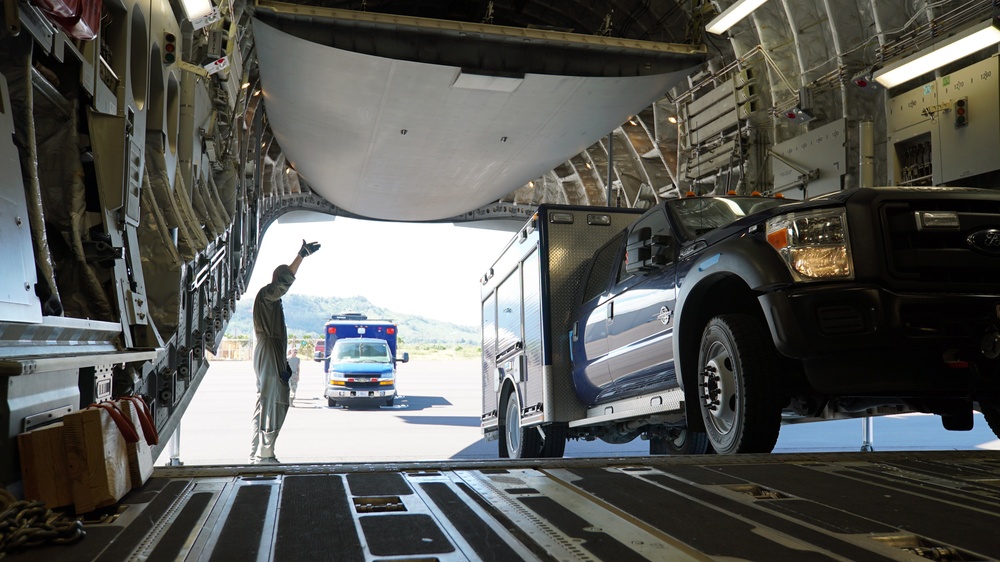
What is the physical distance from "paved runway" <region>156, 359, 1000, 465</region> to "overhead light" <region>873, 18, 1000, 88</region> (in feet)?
16.4

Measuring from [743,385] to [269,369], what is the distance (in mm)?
6383

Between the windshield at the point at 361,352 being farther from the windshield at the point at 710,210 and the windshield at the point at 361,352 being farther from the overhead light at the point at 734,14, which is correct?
the windshield at the point at 710,210

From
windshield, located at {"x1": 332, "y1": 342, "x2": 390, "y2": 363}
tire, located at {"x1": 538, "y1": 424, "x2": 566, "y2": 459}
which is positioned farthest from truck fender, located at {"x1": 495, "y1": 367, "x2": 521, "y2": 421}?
windshield, located at {"x1": 332, "y1": 342, "x2": 390, "y2": 363}

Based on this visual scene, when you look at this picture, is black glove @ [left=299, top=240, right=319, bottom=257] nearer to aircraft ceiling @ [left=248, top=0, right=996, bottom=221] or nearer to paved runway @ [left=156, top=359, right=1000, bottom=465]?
paved runway @ [left=156, top=359, right=1000, bottom=465]

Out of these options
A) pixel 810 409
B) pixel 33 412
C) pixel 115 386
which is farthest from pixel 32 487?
pixel 810 409

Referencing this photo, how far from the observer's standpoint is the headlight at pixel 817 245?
160 inches

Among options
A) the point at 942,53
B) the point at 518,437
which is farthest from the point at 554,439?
the point at 942,53

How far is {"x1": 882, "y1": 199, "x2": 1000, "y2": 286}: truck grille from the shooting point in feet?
13.1

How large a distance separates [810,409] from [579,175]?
27500 mm

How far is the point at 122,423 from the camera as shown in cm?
303

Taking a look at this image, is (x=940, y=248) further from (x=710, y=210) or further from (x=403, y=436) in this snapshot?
(x=403, y=436)

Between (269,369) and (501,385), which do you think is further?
(501,385)

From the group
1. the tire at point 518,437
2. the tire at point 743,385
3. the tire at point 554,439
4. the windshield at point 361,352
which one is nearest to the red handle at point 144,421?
the tire at point 743,385

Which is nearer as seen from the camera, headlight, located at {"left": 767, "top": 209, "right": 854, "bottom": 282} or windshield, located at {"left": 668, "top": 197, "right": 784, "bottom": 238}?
headlight, located at {"left": 767, "top": 209, "right": 854, "bottom": 282}
